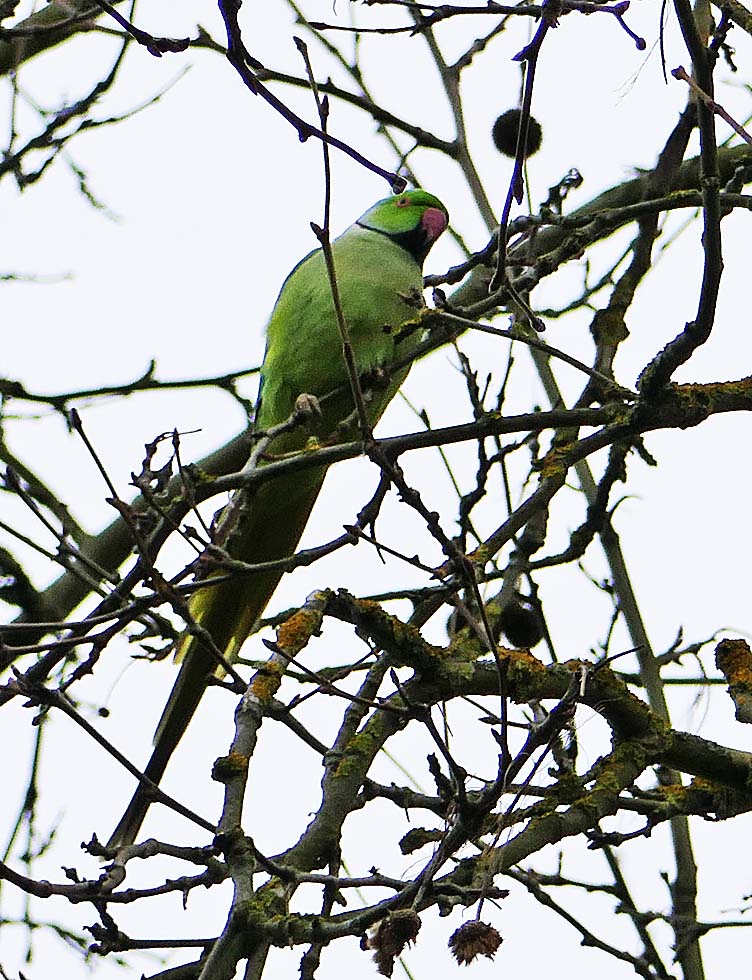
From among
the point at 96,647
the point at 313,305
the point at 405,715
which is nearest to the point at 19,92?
the point at 313,305

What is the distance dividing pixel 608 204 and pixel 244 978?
285 cm

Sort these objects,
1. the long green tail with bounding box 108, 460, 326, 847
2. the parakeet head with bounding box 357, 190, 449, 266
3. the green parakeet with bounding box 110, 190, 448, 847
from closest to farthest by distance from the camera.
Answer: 1. the long green tail with bounding box 108, 460, 326, 847
2. the green parakeet with bounding box 110, 190, 448, 847
3. the parakeet head with bounding box 357, 190, 449, 266

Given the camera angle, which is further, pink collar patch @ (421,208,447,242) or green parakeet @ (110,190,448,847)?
pink collar patch @ (421,208,447,242)

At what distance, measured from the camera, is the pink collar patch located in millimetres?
4375

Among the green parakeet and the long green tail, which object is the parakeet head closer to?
the green parakeet

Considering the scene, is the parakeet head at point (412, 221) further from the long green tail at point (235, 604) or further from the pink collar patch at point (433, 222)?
the long green tail at point (235, 604)

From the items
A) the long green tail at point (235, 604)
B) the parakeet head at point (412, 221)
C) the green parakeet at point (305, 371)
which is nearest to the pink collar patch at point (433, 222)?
the parakeet head at point (412, 221)

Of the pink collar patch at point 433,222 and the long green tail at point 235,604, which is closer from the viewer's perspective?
the long green tail at point 235,604

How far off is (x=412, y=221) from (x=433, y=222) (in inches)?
2.9

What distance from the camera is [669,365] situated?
2303mm

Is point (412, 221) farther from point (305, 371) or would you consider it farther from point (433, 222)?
point (305, 371)

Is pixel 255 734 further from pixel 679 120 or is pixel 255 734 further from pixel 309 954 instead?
pixel 679 120

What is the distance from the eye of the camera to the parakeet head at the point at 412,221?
14.3 ft

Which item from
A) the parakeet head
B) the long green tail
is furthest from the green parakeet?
the parakeet head
